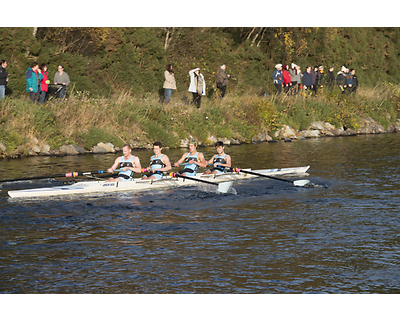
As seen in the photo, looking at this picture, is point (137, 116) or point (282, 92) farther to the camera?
point (282, 92)

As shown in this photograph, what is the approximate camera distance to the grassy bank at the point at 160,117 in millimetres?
21797

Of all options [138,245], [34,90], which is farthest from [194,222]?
[34,90]

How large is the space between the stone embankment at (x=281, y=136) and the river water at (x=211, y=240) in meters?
4.85

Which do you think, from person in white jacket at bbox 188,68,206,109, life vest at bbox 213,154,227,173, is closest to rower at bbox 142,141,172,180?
life vest at bbox 213,154,227,173

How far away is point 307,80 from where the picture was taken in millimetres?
31891

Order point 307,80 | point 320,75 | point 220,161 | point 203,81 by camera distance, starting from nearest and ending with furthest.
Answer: point 220,161, point 203,81, point 307,80, point 320,75

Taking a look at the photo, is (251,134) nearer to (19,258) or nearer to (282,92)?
(282,92)

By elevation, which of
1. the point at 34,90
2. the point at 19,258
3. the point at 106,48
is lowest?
the point at 19,258

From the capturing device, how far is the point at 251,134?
92.8ft

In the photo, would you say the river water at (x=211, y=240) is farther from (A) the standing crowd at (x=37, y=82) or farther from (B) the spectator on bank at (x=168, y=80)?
(B) the spectator on bank at (x=168, y=80)

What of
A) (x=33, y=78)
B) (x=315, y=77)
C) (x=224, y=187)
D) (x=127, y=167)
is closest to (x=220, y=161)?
(x=224, y=187)

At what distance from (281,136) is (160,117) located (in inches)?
280

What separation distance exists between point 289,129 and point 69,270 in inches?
893

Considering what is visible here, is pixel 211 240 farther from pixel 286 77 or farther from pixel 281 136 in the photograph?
pixel 286 77
